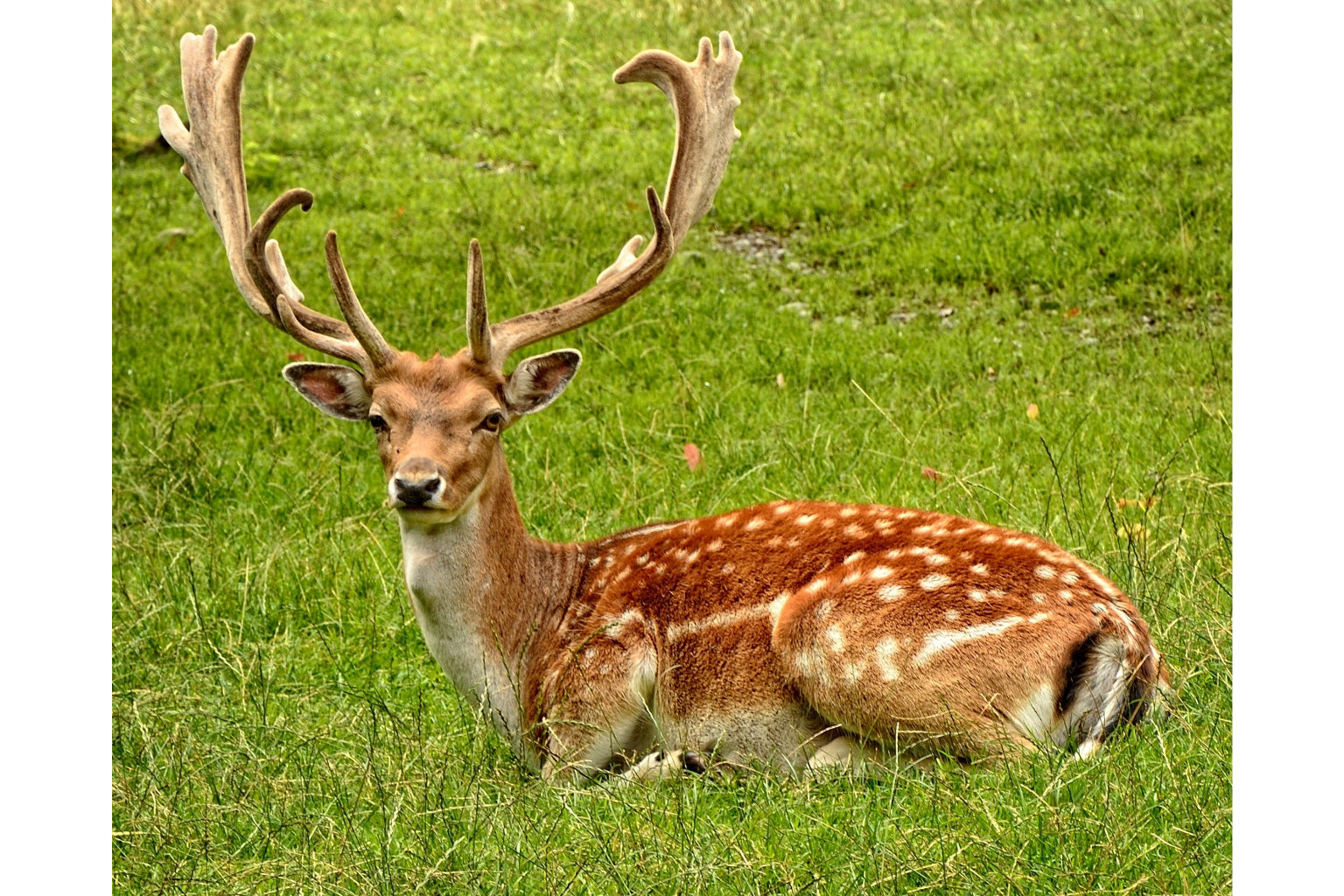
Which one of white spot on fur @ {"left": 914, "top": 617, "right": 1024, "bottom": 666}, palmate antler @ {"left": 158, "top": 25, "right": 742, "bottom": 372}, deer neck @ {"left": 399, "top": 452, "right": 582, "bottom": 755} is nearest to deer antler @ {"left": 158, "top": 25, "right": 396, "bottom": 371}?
palmate antler @ {"left": 158, "top": 25, "right": 742, "bottom": 372}

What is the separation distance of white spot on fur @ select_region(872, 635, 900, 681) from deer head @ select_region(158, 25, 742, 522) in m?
1.29

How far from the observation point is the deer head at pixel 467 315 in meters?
4.76

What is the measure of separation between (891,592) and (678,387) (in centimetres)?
432

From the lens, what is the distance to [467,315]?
4672mm

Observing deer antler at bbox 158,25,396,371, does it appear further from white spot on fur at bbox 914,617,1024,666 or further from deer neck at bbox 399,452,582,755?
white spot on fur at bbox 914,617,1024,666

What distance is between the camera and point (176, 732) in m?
5.18

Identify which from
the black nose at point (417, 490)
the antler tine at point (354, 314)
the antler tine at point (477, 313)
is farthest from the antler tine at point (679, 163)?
the black nose at point (417, 490)

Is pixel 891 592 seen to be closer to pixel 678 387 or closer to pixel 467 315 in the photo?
pixel 467 315

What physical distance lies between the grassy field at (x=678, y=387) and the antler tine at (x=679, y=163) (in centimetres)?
142

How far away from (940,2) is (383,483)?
30.6ft

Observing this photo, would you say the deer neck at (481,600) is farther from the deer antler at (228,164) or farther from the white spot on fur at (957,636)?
the white spot on fur at (957,636)

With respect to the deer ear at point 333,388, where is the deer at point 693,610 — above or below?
below

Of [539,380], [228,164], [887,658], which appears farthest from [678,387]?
[887,658]

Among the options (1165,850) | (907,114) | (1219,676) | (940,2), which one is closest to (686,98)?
(1219,676)
